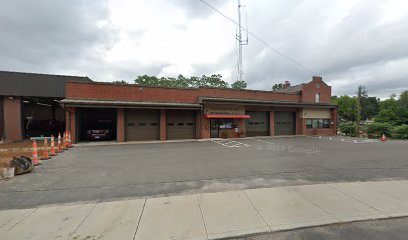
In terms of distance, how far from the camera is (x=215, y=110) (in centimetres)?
2023

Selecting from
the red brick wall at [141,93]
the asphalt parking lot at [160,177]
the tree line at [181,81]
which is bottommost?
the asphalt parking lot at [160,177]

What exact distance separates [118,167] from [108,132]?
12.2 m

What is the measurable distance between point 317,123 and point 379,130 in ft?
29.4

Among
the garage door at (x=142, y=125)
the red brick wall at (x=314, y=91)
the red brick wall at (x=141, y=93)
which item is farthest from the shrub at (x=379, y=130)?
the garage door at (x=142, y=125)

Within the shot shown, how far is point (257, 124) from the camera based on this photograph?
2316 cm

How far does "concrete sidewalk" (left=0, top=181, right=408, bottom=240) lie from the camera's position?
11.0ft

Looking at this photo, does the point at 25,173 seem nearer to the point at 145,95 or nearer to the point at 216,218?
the point at 216,218

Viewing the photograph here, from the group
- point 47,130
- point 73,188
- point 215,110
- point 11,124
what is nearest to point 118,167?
point 73,188

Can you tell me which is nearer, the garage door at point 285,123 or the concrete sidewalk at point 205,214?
the concrete sidewalk at point 205,214

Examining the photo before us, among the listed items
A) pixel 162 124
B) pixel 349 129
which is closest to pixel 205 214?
pixel 162 124

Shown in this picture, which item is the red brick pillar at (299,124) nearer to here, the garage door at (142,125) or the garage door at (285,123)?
the garage door at (285,123)

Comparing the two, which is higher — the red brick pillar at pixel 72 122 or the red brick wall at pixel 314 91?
the red brick wall at pixel 314 91

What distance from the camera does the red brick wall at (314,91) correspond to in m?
27.4

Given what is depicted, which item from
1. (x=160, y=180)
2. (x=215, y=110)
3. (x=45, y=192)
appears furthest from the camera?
(x=215, y=110)
